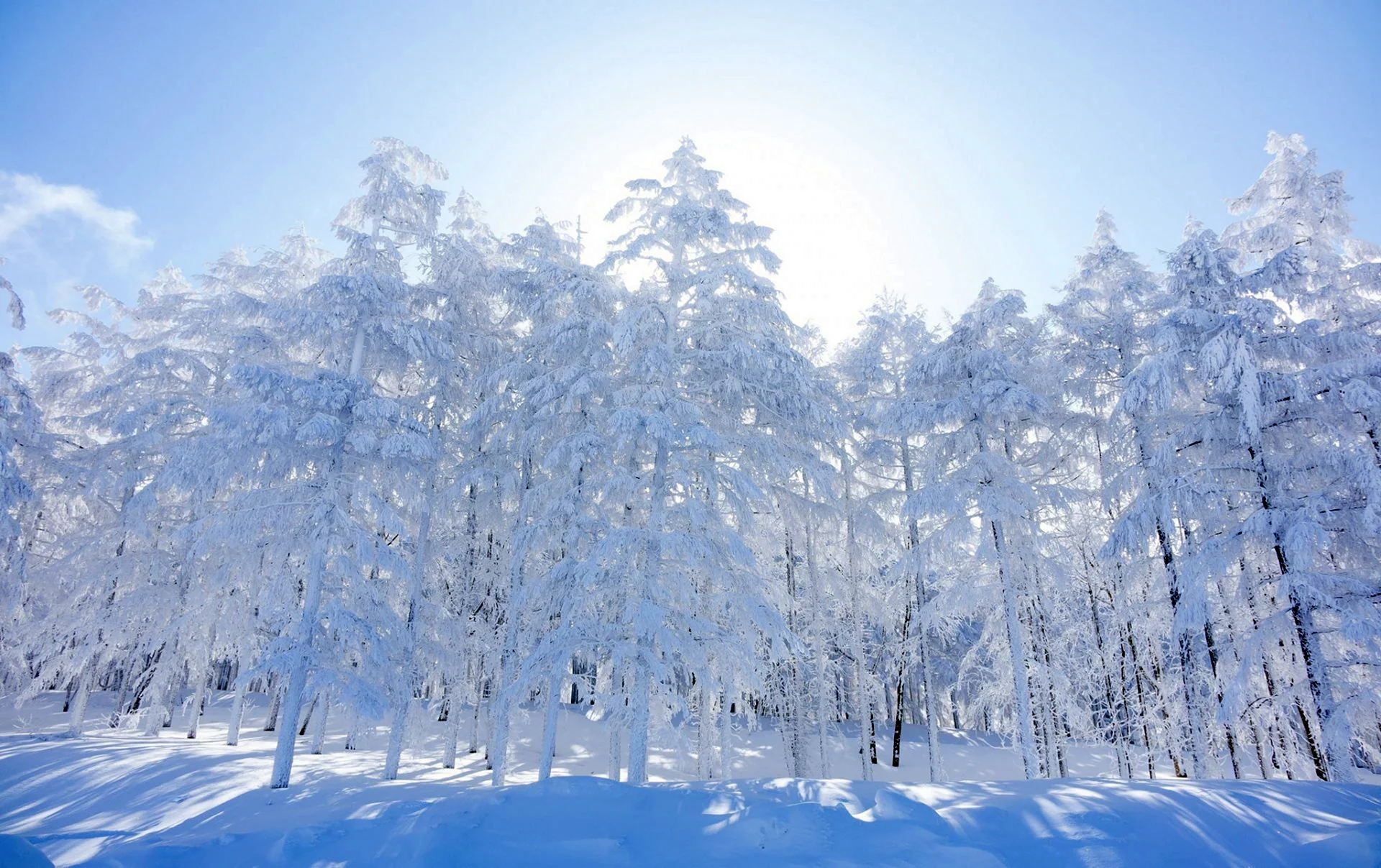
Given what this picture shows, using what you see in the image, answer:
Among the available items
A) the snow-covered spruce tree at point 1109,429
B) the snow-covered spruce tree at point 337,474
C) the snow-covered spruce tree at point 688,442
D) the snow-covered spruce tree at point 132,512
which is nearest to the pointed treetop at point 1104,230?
the snow-covered spruce tree at point 1109,429

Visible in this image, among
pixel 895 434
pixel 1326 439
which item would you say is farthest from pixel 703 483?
pixel 1326 439

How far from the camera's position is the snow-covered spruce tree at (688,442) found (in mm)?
12539

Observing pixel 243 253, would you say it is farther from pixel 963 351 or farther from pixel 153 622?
pixel 963 351

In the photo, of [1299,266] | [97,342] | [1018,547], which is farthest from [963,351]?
[97,342]

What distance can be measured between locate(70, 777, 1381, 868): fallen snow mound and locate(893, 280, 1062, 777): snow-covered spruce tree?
6416mm

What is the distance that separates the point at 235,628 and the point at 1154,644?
78.0ft

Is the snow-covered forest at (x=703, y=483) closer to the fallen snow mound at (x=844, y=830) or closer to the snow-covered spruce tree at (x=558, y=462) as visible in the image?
the snow-covered spruce tree at (x=558, y=462)

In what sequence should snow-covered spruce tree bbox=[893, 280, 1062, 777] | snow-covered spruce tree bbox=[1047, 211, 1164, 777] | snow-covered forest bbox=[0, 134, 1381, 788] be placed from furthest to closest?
snow-covered spruce tree bbox=[1047, 211, 1164, 777] → snow-covered spruce tree bbox=[893, 280, 1062, 777] → snow-covered forest bbox=[0, 134, 1381, 788]

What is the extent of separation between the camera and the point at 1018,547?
49.6 feet

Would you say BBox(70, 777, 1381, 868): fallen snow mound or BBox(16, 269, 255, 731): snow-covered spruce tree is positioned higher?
BBox(16, 269, 255, 731): snow-covered spruce tree

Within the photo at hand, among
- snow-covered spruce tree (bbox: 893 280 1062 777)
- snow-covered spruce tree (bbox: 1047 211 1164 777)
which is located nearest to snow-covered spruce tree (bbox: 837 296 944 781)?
snow-covered spruce tree (bbox: 893 280 1062 777)

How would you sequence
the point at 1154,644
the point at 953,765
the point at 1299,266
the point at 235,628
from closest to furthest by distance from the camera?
1. the point at 1299,266
2. the point at 235,628
3. the point at 1154,644
4. the point at 953,765

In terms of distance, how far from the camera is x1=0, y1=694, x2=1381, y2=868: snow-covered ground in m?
6.41

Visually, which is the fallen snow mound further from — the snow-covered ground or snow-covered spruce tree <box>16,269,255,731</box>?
snow-covered spruce tree <box>16,269,255,731</box>
